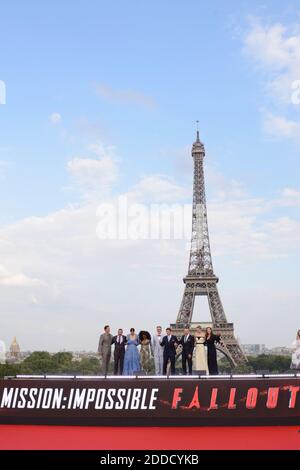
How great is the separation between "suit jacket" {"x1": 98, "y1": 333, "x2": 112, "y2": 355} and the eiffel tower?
4698 centimetres

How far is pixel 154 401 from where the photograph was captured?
10398 millimetres

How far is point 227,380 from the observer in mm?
10336

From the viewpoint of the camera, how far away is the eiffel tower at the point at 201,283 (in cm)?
6084

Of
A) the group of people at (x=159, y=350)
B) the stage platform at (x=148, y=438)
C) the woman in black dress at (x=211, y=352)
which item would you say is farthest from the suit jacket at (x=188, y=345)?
the stage platform at (x=148, y=438)

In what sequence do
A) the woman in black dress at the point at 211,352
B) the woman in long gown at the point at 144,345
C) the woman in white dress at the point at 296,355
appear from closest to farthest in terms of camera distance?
the woman in white dress at the point at 296,355
the woman in black dress at the point at 211,352
the woman in long gown at the point at 144,345

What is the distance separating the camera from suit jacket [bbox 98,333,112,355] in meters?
13.8

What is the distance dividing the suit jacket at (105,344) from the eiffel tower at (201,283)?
4698 cm

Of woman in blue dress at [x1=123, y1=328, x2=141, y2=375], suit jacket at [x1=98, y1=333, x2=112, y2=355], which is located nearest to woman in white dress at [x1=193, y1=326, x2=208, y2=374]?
woman in blue dress at [x1=123, y1=328, x2=141, y2=375]

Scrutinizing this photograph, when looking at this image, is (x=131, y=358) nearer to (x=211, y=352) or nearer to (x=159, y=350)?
(x=159, y=350)

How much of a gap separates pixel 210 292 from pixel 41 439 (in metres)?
56.4

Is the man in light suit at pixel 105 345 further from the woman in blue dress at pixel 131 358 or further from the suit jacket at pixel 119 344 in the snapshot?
the woman in blue dress at pixel 131 358

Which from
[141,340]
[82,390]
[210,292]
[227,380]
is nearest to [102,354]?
[141,340]

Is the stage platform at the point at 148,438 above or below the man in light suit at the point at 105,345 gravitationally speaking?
below

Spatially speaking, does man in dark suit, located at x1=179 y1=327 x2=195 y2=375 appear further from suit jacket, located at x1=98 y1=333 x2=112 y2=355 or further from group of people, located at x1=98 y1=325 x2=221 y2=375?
suit jacket, located at x1=98 y1=333 x2=112 y2=355
